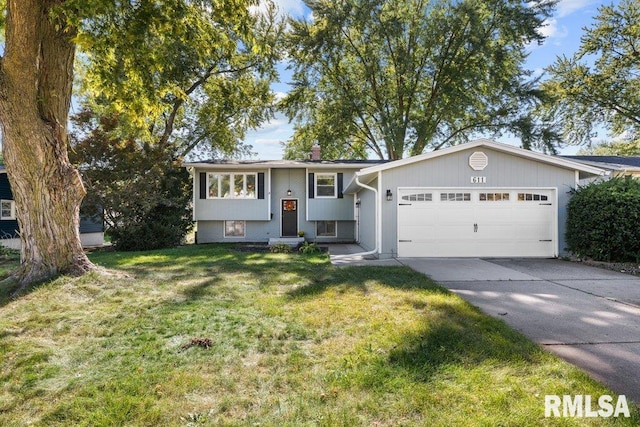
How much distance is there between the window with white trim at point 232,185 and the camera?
13.9 metres

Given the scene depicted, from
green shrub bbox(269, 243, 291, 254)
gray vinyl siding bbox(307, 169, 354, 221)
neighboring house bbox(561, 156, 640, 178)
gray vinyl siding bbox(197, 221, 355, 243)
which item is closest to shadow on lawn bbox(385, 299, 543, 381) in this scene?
green shrub bbox(269, 243, 291, 254)

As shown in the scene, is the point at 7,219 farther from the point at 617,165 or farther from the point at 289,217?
the point at 617,165

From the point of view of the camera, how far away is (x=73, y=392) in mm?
2480

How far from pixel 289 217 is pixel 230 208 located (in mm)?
2528

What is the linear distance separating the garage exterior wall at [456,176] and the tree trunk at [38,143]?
701cm

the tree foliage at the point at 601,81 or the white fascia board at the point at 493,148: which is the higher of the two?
the tree foliage at the point at 601,81

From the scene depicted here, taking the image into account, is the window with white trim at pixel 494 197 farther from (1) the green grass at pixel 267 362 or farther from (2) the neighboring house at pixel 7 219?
(2) the neighboring house at pixel 7 219

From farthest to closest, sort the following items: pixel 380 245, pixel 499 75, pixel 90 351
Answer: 1. pixel 499 75
2. pixel 380 245
3. pixel 90 351

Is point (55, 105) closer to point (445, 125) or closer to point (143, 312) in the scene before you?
point (143, 312)

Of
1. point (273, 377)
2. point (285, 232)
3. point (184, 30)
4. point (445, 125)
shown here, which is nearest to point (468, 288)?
point (273, 377)

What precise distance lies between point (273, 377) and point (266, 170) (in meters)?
11.8

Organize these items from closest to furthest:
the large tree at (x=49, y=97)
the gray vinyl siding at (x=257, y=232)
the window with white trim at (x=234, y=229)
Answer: the large tree at (x=49, y=97)
the gray vinyl siding at (x=257, y=232)
the window with white trim at (x=234, y=229)

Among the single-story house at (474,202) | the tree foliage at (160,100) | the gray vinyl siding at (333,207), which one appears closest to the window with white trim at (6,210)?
the tree foliage at (160,100)

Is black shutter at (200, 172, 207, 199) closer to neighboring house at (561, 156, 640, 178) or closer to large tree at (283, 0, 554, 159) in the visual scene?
large tree at (283, 0, 554, 159)
